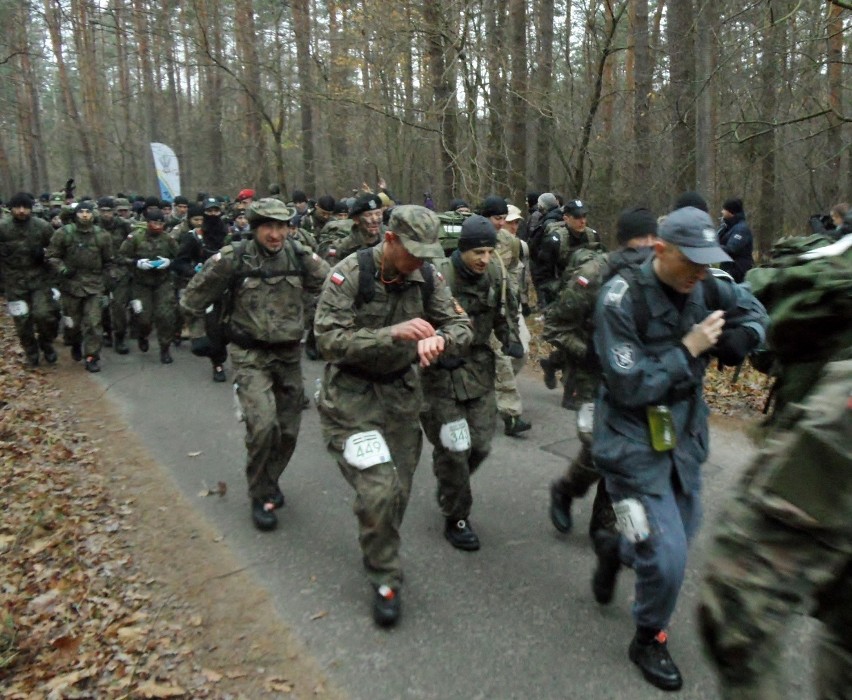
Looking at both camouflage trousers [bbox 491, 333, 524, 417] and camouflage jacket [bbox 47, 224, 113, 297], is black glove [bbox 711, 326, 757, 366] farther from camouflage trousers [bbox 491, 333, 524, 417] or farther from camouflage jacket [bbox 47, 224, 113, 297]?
camouflage jacket [bbox 47, 224, 113, 297]

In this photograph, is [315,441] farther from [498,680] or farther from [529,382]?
[498,680]

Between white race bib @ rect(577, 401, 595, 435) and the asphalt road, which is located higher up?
white race bib @ rect(577, 401, 595, 435)

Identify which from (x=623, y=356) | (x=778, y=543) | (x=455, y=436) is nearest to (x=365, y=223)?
(x=455, y=436)

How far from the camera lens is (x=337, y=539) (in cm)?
504

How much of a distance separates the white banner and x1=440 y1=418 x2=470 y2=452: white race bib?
60.0ft

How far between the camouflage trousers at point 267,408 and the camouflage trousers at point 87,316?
5.58 metres

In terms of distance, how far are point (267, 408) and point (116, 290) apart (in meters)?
7.05

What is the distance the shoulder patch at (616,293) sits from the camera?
3287 millimetres

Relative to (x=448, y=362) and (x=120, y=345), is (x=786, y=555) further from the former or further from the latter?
(x=120, y=345)

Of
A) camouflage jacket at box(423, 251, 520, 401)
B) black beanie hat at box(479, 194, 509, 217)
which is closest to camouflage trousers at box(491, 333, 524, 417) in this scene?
black beanie hat at box(479, 194, 509, 217)

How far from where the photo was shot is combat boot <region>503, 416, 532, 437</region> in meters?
6.97

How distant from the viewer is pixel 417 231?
154 inches

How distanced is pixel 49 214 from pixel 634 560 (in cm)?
1474

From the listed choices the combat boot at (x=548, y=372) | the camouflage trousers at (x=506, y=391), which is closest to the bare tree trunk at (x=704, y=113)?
the combat boot at (x=548, y=372)
